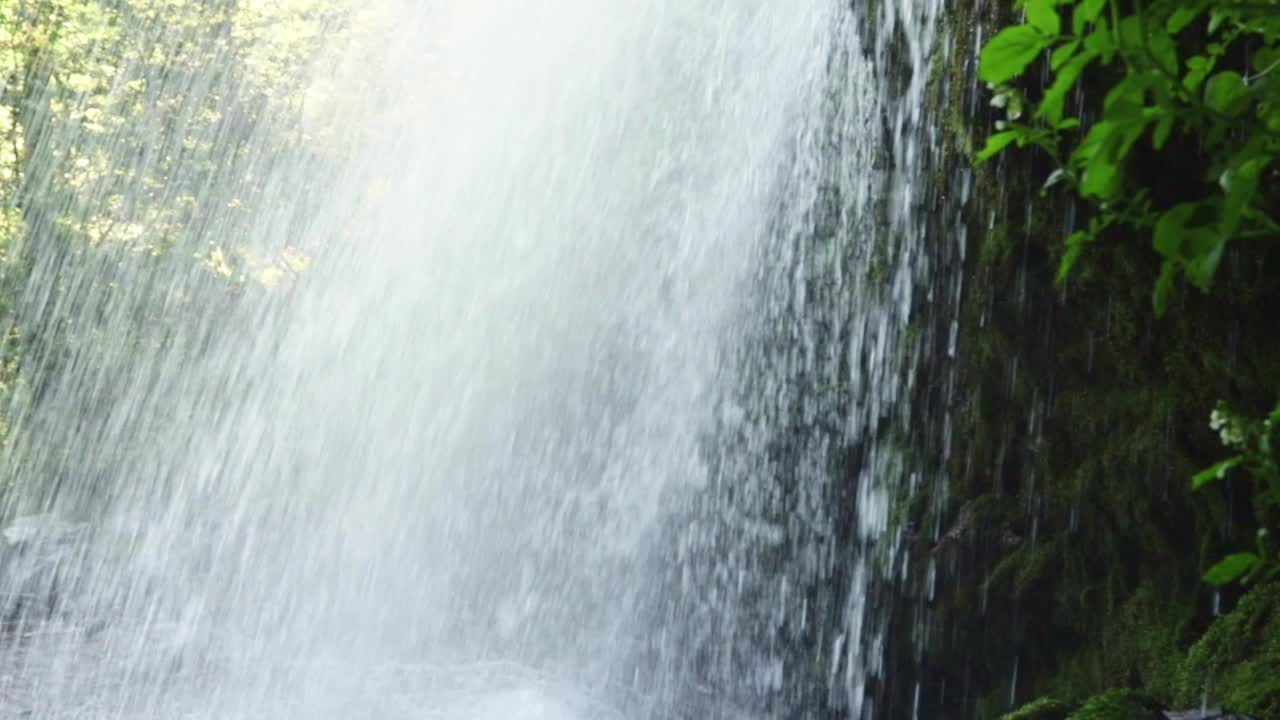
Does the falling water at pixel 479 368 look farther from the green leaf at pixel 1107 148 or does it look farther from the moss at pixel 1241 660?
the green leaf at pixel 1107 148

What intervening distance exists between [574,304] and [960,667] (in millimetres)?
7707

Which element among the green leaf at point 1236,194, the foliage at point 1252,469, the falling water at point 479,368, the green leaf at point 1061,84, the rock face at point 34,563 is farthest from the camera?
the rock face at point 34,563

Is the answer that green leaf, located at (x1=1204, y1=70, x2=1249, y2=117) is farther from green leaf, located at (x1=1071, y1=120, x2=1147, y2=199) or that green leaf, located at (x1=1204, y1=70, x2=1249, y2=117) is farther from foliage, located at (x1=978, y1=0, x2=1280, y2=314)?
green leaf, located at (x1=1071, y1=120, x2=1147, y2=199)

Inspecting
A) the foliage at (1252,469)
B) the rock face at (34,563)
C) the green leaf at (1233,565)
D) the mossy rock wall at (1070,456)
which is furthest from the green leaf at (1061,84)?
the rock face at (34,563)

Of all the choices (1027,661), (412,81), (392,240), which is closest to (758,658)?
(1027,661)

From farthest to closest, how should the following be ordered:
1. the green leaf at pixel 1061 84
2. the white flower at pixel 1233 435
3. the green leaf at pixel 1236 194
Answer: the white flower at pixel 1233 435, the green leaf at pixel 1061 84, the green leaf at pixel 1236 194

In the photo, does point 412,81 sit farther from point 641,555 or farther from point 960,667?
point 960,667

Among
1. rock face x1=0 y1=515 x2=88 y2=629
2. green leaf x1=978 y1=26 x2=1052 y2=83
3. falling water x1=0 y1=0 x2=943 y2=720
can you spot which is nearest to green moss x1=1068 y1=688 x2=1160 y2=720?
green leaf x1=978 y1=26 x2=1052 y2=83

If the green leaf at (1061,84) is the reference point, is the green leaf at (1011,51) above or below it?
above

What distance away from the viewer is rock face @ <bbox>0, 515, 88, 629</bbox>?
41.4ft

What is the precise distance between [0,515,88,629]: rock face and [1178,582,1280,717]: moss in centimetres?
1213

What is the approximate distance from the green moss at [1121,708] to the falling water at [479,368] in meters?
2.72

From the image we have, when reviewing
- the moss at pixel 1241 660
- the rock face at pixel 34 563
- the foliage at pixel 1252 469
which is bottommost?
the rock face at pixel 34 563

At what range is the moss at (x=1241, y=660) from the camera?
311 cm
